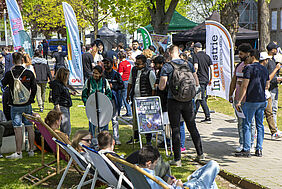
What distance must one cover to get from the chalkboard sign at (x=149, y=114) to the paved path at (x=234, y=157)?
2.90 ft

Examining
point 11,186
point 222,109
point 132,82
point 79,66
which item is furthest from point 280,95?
point 11,186

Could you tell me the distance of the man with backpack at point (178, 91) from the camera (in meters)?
6.77

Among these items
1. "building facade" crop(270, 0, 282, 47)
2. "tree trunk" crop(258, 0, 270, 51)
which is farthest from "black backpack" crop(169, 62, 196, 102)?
"building facade" crop(270, 0, 282, 47)

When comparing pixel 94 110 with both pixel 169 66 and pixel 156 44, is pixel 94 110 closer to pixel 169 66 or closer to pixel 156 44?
pixel 169 66

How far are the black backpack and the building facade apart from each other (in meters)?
42.5

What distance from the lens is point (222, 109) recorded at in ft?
44.5

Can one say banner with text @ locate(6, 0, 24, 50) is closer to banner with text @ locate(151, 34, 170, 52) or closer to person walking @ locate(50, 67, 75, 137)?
banner with text @ locate(151, 34, 170, 52)

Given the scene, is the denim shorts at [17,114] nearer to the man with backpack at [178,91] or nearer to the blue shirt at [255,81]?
the man with backpack at [178,91]

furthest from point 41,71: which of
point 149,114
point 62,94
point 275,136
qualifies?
point 275,136

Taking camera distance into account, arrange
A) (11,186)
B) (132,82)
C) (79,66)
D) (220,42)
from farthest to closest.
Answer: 1. (79,66)
2. (220,42)
3. (132,82)
4. (11,186)

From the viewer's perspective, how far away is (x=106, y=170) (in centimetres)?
497

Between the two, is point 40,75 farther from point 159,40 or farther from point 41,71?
point 159,40

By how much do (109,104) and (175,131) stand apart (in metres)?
1.20

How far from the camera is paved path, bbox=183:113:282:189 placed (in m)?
6.32
